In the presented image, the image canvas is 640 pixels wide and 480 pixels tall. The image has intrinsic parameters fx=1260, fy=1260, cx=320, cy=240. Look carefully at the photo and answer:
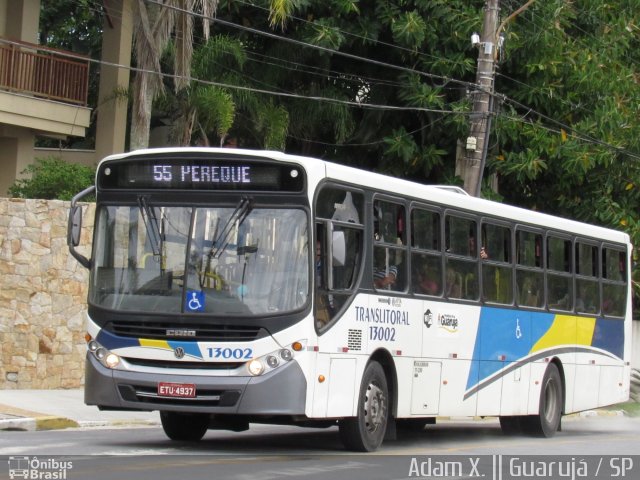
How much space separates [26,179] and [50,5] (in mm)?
9948

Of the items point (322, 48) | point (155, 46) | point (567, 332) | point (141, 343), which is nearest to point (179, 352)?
point (141, 343)

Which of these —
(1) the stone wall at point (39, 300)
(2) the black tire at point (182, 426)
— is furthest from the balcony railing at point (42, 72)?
(2) the black tire at point (182, 426)

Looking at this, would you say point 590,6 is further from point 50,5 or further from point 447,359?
point 447,359

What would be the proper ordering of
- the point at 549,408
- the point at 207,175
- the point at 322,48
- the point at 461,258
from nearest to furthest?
1. the point at 207,175
2. the point at 461,258
3. the point at 549,408
4. the point at 322,48

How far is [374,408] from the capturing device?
13742 mm

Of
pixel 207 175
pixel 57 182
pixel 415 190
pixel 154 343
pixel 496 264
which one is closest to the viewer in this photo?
pixel 154 343

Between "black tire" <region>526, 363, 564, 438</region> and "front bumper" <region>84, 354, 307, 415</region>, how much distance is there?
694cm

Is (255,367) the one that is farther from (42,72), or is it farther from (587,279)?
(42,72)

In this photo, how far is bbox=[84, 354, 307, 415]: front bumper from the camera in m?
12.3

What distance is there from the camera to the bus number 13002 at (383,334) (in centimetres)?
1377

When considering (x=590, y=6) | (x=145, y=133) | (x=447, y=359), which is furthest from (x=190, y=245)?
(x=590, y=6)

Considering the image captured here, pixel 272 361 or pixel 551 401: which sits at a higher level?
pixel 272 361

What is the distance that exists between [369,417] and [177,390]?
233 cm

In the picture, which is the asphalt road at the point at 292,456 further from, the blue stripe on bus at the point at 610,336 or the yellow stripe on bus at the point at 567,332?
the blue stripe on bus at the point at 610,336
